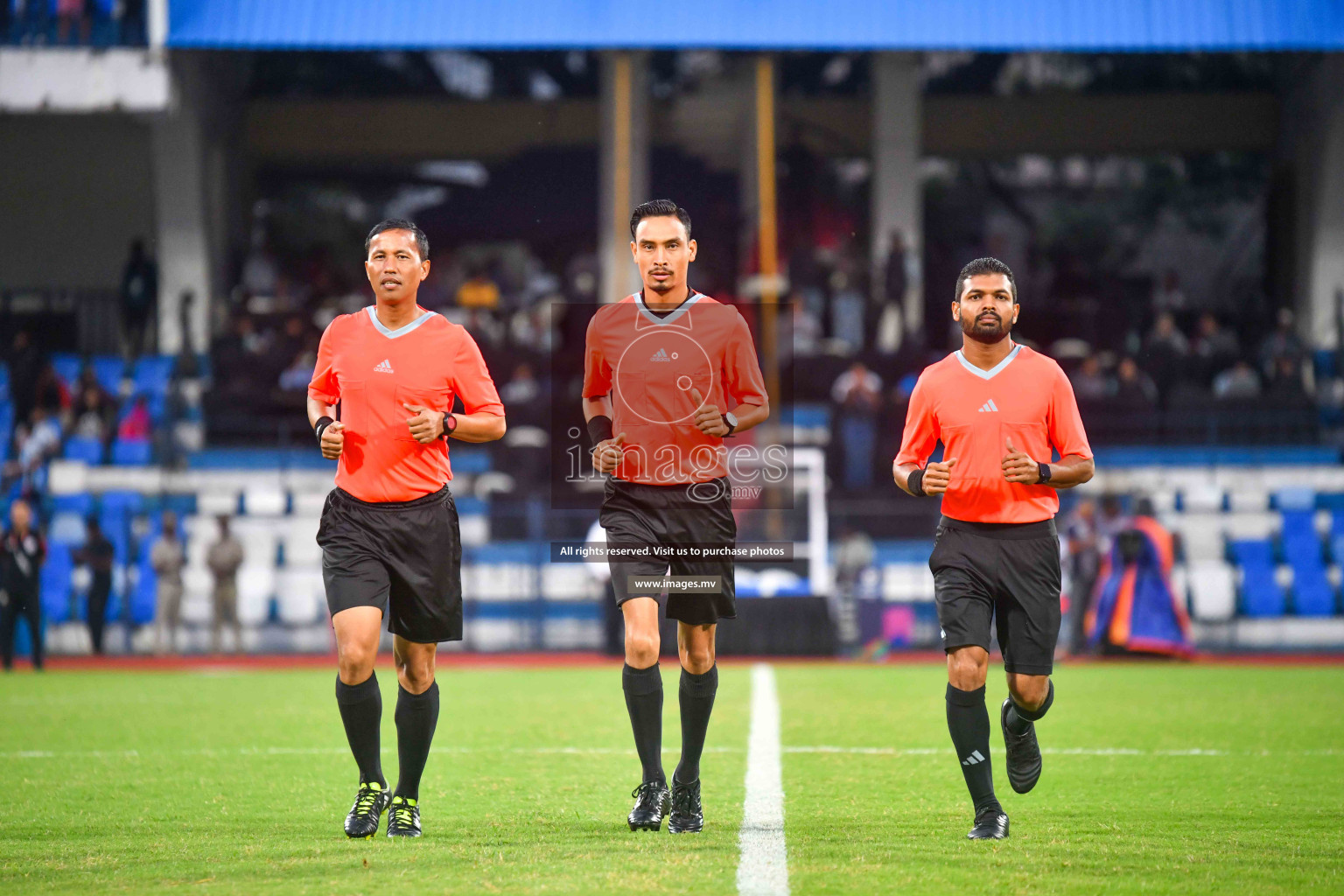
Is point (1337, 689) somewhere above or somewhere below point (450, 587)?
below

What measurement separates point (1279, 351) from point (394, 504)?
62.2ft

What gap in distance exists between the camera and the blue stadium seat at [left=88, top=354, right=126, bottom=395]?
24.0m

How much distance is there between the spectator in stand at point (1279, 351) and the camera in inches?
883

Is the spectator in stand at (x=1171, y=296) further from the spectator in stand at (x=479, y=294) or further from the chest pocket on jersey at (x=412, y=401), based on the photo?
the chest pocket on jersey at (x=412, y=401)

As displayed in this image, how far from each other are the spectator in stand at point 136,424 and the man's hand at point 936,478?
706 inches

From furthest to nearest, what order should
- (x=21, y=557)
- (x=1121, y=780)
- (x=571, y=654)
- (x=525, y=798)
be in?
(x=571, y=654) → (x=21, y=557) → (x=1121, y=780) → (x=525, y=798)

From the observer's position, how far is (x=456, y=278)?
92.4 feet

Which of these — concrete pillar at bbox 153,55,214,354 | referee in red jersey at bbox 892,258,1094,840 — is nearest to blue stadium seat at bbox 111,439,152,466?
concrete pillar at bbox 153,55,214,354

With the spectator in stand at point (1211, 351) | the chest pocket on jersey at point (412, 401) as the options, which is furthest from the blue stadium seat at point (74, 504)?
the chest pocket on jersey at point (412, 401)

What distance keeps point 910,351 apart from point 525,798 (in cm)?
1596

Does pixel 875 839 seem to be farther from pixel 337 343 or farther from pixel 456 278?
pixel 456 278

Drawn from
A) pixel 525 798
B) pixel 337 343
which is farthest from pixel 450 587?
pixel 525 798

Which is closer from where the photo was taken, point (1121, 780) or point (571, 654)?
point (1121, 780)

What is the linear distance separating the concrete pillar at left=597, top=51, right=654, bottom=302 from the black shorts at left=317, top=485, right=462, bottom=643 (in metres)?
16.2
